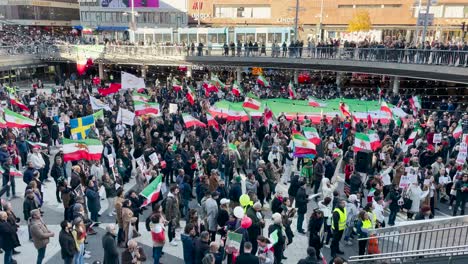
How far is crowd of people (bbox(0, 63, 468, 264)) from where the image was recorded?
862 centimetres

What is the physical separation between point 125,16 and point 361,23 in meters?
31.2

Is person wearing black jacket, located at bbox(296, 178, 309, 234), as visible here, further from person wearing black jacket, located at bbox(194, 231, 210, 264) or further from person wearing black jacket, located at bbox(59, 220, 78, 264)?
person wearing black jacket, located at bbox(59, 220, 78, 264)

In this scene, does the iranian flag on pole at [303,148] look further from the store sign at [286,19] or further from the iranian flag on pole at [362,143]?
the store sign at [286,19]

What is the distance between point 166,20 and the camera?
57438mm

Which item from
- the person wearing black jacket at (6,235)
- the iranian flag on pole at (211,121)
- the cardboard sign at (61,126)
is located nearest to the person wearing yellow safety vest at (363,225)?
the person wearing black jacket at (6,235)

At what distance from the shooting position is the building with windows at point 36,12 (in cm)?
5650

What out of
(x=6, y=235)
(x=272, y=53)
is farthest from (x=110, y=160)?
(x=272, y=53)

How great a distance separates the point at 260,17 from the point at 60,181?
49.0 m

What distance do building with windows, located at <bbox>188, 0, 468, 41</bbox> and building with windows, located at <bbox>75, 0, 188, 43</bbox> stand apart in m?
2.27

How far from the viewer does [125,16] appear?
58406 millimetres

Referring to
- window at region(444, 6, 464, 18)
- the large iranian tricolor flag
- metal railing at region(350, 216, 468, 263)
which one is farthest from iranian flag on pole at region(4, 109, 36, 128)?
window at region(444, 6, 464, 18)

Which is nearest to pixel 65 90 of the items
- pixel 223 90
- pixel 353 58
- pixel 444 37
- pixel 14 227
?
pixel 223 90

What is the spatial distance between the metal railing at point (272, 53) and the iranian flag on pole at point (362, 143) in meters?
11.9

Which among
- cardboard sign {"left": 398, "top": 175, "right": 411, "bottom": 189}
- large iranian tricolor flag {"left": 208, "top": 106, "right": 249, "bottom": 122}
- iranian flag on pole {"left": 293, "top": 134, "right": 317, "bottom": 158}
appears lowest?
cardboard sign {"left": 398, "top": 175, "right": 411, "bottom": 189}
